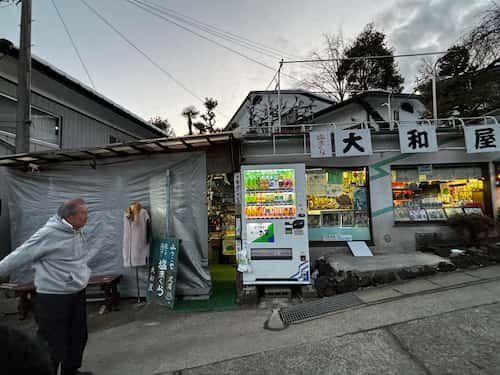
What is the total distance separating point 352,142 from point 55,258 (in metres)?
5.06

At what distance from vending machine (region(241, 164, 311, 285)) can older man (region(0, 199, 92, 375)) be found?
110 inches

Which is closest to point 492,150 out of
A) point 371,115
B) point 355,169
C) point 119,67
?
point 355,169

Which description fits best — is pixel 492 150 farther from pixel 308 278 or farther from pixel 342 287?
pixel 308 278

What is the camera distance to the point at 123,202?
209 inches

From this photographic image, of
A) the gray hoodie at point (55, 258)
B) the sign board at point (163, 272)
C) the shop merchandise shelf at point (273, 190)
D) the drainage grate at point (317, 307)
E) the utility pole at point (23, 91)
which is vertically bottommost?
the drainage grate at point (317, 307)

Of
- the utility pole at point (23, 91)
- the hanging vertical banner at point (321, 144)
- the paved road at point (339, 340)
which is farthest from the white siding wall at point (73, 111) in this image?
the hanging vertical banner at point (321, 144)

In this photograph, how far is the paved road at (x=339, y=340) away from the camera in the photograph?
105 inches

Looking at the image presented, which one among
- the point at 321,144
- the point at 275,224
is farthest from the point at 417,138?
the point at 275,224

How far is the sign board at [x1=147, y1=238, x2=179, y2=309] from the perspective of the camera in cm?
472

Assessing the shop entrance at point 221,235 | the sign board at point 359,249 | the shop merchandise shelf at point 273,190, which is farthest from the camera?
the shop entrance at point 221,235

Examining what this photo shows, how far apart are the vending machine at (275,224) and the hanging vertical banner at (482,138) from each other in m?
3.57

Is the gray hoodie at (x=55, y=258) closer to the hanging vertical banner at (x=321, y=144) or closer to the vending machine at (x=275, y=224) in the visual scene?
the vending machine at (x=275, y=224)

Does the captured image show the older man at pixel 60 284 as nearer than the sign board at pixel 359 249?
Yes

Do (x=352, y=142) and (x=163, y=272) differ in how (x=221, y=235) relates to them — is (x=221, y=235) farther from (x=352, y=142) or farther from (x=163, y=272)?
(x=352, y=142)
